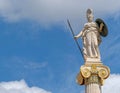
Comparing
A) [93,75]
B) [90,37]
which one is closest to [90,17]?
[90,37]

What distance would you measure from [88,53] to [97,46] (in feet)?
2.26

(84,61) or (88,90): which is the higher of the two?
(84,61)

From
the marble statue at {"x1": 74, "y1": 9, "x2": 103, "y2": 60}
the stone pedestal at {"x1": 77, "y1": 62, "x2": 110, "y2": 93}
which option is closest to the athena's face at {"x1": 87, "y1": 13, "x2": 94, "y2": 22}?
the marble statue at {"x1": 74, "y1": 9, "x2": 103, "y2": 60}

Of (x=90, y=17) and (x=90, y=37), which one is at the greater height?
(x=90, y=17)

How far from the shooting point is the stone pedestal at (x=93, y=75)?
3075 centimetres

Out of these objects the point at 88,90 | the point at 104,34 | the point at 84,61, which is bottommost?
the point at 88,90

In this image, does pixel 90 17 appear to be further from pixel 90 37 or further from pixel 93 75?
pixel 93 75

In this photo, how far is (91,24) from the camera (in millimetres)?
32656

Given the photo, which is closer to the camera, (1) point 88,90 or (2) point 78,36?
(1) point 88,90

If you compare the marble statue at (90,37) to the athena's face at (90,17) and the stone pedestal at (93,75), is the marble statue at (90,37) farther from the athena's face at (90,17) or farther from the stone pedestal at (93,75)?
the stone pedestal at (93,75)

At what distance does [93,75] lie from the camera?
102ft

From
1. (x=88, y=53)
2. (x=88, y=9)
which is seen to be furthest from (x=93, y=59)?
(x=88, y=9)

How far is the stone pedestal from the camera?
101 ft

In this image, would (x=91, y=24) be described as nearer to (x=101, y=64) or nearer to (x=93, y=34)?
(x=93, y=34)
